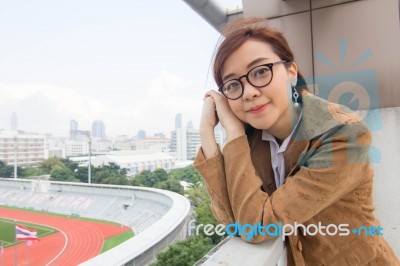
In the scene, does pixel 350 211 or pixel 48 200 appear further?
pixel 48 200

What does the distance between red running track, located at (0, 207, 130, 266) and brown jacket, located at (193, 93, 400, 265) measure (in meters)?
9.53

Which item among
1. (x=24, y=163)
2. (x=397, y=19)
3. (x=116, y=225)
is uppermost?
(x=397, y=19)

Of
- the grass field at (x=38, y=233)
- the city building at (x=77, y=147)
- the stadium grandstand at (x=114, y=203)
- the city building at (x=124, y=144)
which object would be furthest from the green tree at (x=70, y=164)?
the city building at (x=77, y=147)

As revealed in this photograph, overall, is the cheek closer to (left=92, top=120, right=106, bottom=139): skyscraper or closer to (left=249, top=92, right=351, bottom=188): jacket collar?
(left=249, top=92, right=351, bottom=188): jacket collar

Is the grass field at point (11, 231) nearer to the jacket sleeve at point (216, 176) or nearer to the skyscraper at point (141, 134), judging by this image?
the jacket sleeve at point (216, 176)

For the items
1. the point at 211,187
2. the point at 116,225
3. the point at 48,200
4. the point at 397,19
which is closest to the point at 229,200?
the point at 211,187

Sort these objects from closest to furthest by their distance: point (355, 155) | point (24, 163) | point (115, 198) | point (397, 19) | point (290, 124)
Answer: point (355, 155) < point (290, 124) < point (397, 19) < point (115, 198) < point (24, 163)

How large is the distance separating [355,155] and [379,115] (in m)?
0.86

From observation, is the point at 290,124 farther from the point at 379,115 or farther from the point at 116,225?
the point at 116,225

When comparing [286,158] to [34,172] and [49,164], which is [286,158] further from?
→ [34,172]

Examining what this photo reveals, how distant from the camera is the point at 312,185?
0.45 meters

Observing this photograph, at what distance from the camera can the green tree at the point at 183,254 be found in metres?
4.84

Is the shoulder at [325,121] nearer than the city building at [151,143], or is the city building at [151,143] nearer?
the shoulder at [325,121]

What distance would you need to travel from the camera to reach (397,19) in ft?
3.76
